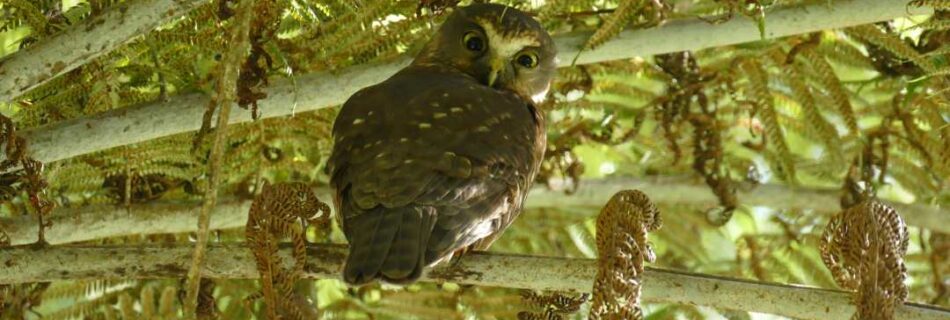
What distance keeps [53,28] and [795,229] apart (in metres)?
2.85

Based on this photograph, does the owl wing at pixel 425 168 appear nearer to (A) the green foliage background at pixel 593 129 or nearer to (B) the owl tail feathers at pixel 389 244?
(B) the owl tail feathers at pixel 389 244

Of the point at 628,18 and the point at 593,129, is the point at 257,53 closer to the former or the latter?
the point at 628,18

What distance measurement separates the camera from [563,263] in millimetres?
2822

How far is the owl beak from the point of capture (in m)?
3.99

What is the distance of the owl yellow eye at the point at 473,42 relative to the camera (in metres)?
4.10

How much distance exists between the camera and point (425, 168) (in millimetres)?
3189

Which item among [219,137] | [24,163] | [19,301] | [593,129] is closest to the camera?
[219,137]

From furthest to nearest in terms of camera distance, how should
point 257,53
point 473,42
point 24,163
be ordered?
point 473,42, point 257,53, point 24,163

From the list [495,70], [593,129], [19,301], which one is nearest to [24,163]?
[19,301]

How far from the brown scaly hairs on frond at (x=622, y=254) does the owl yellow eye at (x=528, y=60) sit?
4.18 ft

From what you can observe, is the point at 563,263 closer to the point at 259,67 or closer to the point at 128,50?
the point at 259,67

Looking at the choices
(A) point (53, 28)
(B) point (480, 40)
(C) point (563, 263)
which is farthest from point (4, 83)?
(B) point (480, 40)

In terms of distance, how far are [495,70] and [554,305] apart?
3.76ft

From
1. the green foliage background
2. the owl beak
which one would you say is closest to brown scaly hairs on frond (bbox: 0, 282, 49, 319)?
the green foliage background
